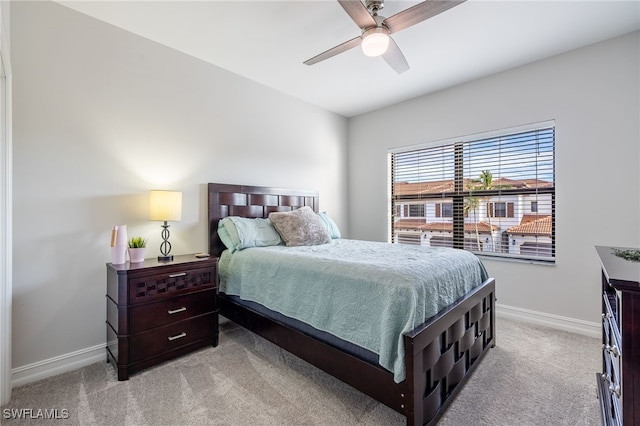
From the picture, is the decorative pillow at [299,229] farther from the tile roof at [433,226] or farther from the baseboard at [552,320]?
the baseboard at [552,320]

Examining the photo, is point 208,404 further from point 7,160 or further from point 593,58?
point 593,58

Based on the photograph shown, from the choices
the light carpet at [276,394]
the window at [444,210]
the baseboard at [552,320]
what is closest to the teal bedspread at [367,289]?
→ the light carpet at [276,394]

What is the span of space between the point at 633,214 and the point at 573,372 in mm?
1480

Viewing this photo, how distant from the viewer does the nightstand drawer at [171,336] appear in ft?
6.55

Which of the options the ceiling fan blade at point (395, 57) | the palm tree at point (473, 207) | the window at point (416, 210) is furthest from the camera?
the window at point (416, 210)

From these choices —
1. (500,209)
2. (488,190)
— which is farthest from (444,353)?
(488,190)

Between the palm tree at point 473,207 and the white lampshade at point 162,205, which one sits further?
the palm tree at point 473,207

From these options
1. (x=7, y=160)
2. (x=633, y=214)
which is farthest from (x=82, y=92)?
(x=633, y=214)

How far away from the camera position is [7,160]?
1.76m

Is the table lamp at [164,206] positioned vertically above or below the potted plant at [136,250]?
above

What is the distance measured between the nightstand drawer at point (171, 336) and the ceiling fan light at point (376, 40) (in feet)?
7.95

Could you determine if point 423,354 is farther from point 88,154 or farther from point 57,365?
point 88,154

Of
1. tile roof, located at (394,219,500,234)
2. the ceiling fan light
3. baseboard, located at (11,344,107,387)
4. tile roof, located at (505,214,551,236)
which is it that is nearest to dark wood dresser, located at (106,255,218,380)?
baseboard, located at (11,344,107,387)

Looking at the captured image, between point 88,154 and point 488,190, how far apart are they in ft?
13.0
